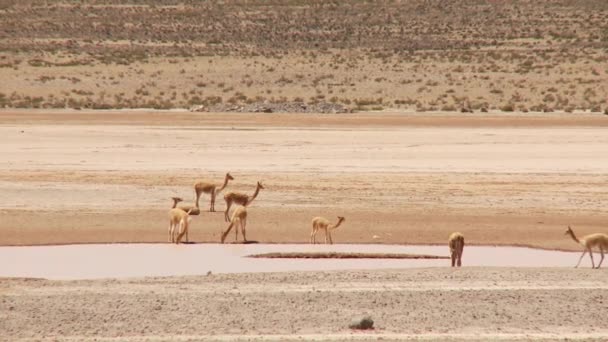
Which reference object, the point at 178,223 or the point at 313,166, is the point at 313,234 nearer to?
the point at 178,223

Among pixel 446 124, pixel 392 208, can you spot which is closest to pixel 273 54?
pixel 446 124

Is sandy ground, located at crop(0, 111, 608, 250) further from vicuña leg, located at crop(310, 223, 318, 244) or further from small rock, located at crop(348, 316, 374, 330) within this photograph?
small rock, located at crop(348, 316, 374, 330)

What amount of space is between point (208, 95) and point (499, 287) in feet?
161

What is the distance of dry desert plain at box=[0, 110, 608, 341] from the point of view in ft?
44.6

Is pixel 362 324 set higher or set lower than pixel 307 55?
lower

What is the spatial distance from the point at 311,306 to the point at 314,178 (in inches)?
531

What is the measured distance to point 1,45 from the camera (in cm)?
8225

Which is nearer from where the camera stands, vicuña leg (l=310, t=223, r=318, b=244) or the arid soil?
vicuña leg (l=310, t=223, r=318, b=244)

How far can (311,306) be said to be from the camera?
14.2 meters

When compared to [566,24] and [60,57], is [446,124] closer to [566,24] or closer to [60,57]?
[60,57]

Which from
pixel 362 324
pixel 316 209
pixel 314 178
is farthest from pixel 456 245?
pixel 314 178

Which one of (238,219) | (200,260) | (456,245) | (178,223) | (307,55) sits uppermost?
(307,55)

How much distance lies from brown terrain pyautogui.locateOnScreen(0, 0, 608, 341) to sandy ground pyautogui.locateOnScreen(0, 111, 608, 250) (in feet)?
0.27

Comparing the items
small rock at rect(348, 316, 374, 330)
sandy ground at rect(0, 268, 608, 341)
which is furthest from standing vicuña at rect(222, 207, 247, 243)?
small rock at rect(348, 316, 374, 330)
